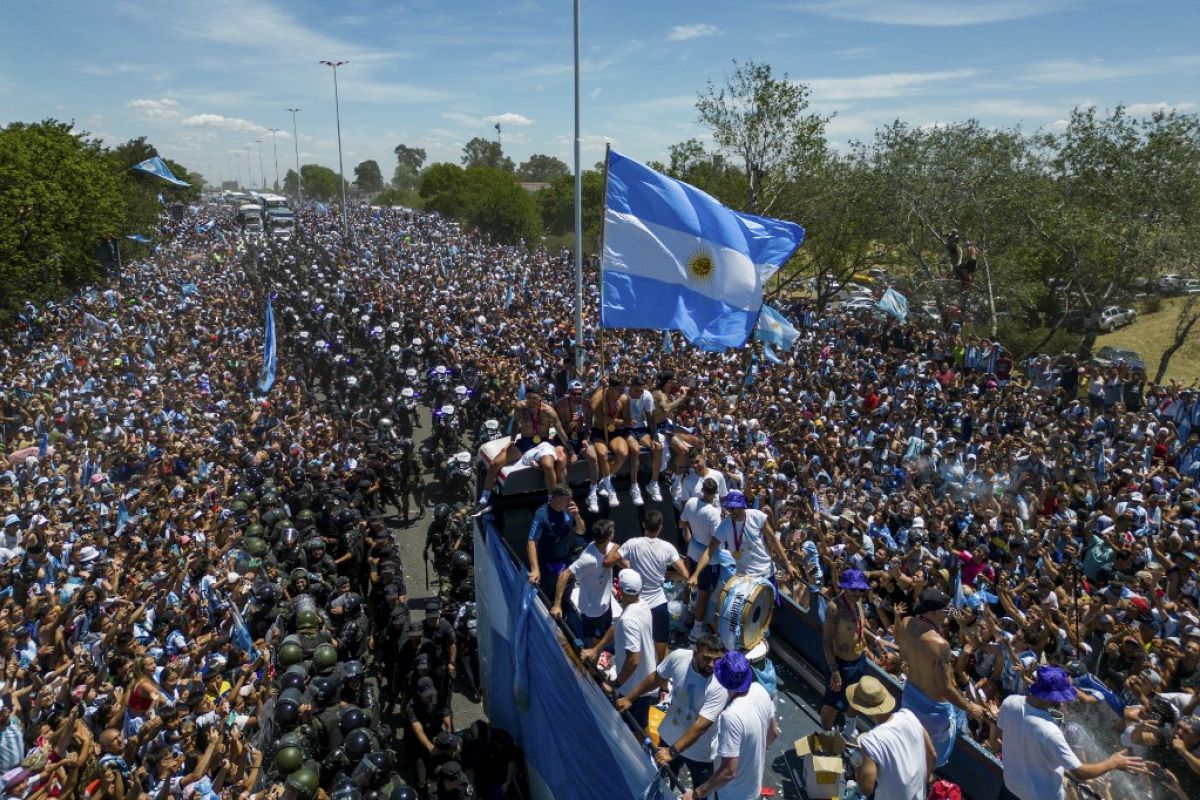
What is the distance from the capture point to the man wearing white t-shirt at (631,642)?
4.81 m

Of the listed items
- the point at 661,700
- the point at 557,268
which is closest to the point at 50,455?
the point at 661,700

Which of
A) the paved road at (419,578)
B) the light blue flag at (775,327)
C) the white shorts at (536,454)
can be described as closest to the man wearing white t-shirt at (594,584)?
the white shorts at (536,454)

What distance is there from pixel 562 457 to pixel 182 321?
20124 millimetres

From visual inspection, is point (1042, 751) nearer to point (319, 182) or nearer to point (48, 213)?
point (48, 213)

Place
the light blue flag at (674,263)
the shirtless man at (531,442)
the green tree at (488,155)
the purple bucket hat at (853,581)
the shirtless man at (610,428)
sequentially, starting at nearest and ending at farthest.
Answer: the purple bucket hat at (853,581), the shirtless man at (531,442), the shirtless man at (610,428), the light blue flag at (674,263), the green tree at (488,155)

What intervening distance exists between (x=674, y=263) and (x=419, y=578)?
19.5 ft

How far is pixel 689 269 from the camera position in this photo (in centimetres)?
902

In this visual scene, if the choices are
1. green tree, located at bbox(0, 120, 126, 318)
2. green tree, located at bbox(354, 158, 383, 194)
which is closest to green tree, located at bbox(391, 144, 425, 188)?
green tree, located at bbox(354, 158, 383, 194)

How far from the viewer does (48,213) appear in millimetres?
25781

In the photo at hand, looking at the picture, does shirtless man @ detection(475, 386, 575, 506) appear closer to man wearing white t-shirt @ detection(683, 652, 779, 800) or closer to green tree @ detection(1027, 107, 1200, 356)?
man wearing white t-shirt @ detection(683, 652, 779, 800)

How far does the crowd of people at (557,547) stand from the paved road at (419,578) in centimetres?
30

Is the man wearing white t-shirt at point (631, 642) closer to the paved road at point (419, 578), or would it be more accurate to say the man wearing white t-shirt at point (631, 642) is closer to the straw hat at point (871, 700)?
the straw hat at point (871, 700)

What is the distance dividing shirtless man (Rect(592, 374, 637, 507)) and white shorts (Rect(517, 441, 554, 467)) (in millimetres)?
519

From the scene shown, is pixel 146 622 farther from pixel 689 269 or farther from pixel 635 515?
pixel 689 269
